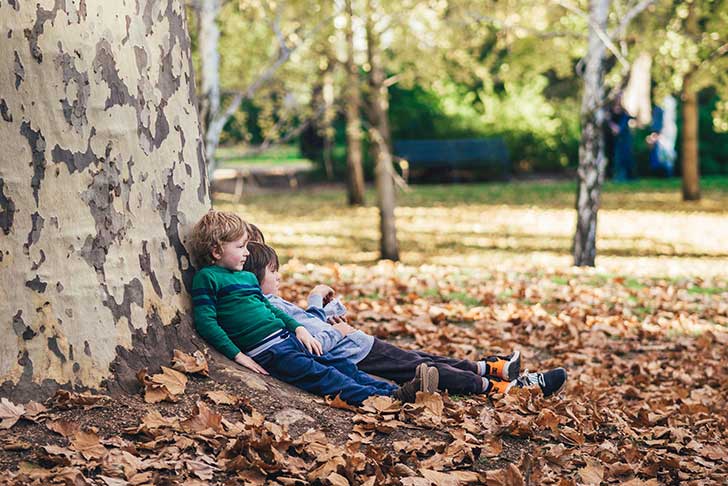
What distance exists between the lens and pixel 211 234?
13.9 ft

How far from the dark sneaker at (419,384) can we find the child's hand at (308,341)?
1.47 feet

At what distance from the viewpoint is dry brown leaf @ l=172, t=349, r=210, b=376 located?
4031 millimetres

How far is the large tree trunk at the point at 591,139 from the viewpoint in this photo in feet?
39.5

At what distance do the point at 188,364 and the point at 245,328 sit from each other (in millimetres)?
427

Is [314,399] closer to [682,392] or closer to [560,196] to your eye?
[682,392]

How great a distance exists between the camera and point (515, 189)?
91.6 feet

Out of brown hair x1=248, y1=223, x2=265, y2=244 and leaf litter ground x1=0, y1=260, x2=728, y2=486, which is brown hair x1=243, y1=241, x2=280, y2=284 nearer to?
brown hair x1=248, y1=223, x2=265, y2=244

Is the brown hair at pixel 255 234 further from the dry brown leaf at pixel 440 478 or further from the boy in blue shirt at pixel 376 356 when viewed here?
the dry brown leaf at pixel 440 478

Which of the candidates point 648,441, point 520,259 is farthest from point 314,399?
point 520,259

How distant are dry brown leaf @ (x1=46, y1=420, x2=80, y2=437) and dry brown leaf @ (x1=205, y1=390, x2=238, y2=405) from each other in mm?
605

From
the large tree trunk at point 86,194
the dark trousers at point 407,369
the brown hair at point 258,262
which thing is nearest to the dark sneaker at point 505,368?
the dark trousers at point 407,369

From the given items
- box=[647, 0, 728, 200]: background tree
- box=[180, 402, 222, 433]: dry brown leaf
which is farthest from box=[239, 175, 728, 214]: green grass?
box=[180, 402, 222, 433]: dry brown leaf

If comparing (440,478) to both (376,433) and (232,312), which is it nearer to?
(376,433)

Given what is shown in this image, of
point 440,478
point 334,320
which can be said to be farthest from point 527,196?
point 440,478
